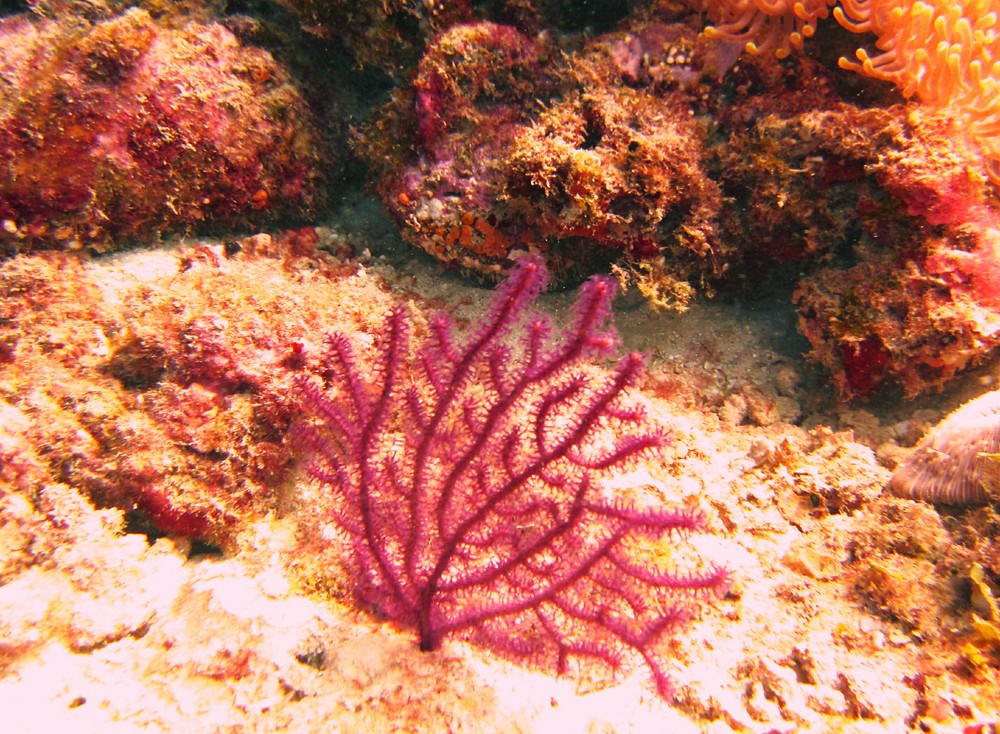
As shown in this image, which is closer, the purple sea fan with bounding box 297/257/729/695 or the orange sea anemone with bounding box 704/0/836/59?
the purple sea fan with bounding box 297/257/729/695

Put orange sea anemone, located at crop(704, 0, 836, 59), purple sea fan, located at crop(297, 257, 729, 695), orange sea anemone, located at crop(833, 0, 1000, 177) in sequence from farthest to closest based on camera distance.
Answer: orange sea anemone, located at crop(704, 0, 836, 59), orange sea anemone, located at crop(833, 0, 1000, 177), purple sea fan, located at crop(297, 257, 729, 695)

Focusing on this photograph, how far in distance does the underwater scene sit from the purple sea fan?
17 mm

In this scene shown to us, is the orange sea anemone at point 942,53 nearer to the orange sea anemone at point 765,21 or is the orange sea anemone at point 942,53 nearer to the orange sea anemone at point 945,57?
the orange sea anemone at point 945,57

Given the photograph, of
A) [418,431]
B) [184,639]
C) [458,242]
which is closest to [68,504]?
[184,639]

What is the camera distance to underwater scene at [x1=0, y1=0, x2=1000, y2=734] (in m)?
2.05

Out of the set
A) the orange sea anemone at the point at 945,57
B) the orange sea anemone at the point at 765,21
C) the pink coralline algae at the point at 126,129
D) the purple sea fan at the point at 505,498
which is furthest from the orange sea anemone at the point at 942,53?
the pink coralline algae at the point at 126,129

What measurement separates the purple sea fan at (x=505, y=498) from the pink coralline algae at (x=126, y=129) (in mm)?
2341

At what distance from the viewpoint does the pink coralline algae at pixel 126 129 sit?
10.8 ft

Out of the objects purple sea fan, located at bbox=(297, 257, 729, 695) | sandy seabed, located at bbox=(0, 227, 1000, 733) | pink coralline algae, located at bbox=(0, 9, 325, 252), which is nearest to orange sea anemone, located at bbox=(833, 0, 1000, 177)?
sandy seabed, located at bbox=(0, 227, 1000, 733)

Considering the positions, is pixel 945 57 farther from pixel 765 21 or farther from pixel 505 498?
pixel 505 498

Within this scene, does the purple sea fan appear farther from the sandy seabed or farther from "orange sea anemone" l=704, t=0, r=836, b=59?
"orange sea anemone" l=704, t=0, r=836, b=59

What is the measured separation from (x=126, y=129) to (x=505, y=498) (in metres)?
3.46

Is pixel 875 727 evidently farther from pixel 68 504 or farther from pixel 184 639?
pixel 68 504

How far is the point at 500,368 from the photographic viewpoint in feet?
6.61
